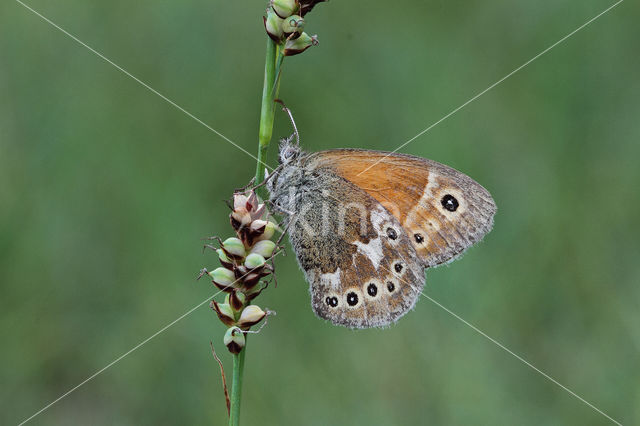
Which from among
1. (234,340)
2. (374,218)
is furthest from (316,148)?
(234,340)

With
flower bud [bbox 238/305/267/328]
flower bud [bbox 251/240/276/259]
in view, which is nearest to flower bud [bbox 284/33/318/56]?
flower bud [bbox 251/240/276/259]

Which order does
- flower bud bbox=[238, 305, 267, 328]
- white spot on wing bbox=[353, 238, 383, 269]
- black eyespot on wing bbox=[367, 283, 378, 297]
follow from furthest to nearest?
white spot on wing bbox=[353, 238, 383, 269] → black eyespot on wing bbox=[367, 283, 378, 297] → flower bud bbox=[238, 305, 267, 328]

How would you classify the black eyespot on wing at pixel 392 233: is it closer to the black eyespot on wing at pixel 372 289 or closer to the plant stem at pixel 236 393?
the black eyespot on wing at pixel 372 289

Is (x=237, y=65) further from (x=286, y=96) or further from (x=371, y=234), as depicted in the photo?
(x=371, y=234)

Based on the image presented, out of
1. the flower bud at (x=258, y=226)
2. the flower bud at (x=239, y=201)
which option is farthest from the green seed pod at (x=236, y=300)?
the flower bud at (x=239, y=201)

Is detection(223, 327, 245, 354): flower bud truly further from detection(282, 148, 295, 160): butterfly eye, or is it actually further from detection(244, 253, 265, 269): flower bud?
detection(282, 148, 295, 160): butterfly eye

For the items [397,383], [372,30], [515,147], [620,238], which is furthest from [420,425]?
[372,30]

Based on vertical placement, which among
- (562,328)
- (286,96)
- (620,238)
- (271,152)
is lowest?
(562,328)
